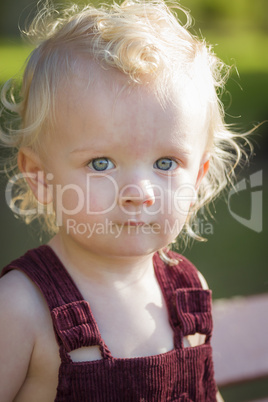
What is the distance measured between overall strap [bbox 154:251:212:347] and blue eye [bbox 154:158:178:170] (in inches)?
17.0

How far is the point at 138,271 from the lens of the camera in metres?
1.93

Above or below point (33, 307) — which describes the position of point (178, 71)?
above

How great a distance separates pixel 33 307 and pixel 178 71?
2.56ft

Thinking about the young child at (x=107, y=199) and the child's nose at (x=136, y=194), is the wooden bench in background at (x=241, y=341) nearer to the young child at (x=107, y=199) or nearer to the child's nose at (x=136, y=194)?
the young child at (x=107, y=199)

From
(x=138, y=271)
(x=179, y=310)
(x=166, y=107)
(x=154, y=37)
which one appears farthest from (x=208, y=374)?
(x=154, y=37)

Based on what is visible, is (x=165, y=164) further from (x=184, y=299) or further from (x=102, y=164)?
(x=184, y=299)

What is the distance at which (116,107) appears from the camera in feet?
5.34

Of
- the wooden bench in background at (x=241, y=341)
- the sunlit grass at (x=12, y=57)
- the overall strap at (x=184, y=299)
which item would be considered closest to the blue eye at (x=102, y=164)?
the overall strap at (x=184, y=299)

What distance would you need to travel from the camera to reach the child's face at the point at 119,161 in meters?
1.64

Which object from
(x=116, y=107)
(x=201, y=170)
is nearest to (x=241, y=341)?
(x=201, y=170)

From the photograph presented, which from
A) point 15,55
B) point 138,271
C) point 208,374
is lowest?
point 208,374

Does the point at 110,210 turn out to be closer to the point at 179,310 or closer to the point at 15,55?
the point at 179,310

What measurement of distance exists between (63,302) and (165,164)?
49cm

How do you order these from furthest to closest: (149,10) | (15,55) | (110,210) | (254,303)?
1. (15,55)
2. (254,303)
3. (149,10)
4. (110,210)
